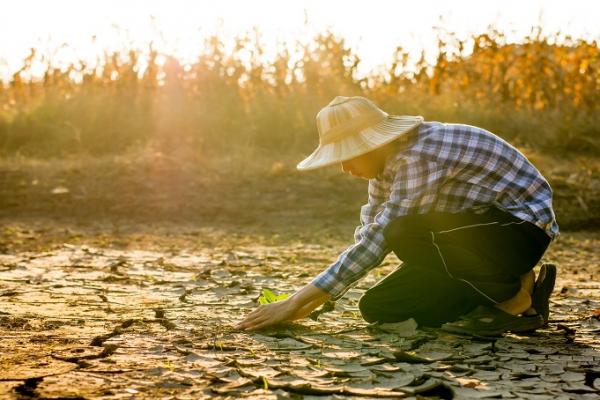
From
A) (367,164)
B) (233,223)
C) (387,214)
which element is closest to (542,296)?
(387,214)

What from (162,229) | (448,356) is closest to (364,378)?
(448,356)

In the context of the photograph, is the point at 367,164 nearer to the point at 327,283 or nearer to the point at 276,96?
the point at 327,283

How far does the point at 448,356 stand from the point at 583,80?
25.2 feet

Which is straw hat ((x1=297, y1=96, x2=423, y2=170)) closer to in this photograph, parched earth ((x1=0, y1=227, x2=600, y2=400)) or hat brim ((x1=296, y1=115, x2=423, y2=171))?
hat brim ((x1=296, y1=115, x2=423, y2=171))

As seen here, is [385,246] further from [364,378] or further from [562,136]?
[562,136]

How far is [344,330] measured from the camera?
3098 millimetres

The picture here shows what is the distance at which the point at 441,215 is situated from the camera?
115 inches

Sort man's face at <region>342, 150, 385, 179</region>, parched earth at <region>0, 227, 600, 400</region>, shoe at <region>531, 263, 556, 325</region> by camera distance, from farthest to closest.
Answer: shoe at <region>531, 263, 556, 325</region> → man's face at <region>342, 150, 385, 179</region> → parched earth at <region>0, 227, 600, 400</region>

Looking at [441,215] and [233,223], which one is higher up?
[441,215]

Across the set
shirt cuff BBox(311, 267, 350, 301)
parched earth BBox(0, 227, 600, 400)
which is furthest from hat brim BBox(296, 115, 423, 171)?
parched earth BBox(0, 227, 600, 400)

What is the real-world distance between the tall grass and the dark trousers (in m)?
5.80

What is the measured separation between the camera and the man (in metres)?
2.83

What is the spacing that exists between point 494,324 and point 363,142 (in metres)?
0.83

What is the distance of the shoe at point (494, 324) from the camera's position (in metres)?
2.98
